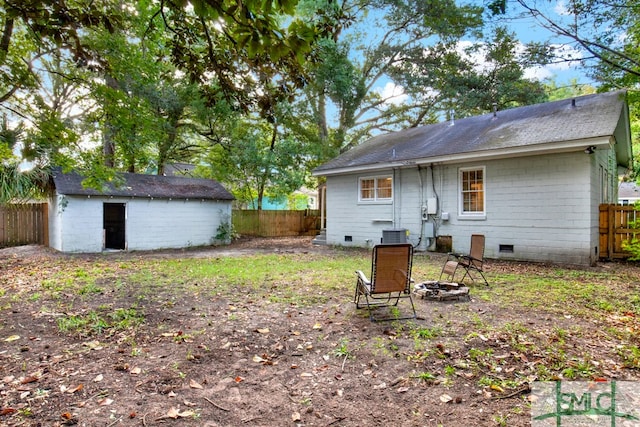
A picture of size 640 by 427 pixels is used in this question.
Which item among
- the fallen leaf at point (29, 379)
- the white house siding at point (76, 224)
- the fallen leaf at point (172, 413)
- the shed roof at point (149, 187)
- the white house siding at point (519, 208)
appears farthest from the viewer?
the shed roof at point (149, 187)

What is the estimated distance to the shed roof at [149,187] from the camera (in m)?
12.5

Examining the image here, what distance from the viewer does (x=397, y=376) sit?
3.14 metres

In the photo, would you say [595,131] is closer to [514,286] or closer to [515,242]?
[515,242]

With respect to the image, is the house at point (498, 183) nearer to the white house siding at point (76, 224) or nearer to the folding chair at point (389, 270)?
the folding chair at point (389, 270)

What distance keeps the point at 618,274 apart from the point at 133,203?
1535 centimetres

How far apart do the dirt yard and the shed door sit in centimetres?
1176

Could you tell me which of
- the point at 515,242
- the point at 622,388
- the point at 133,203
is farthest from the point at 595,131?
the point at 133,203

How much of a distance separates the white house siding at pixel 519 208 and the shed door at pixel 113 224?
11415 mm

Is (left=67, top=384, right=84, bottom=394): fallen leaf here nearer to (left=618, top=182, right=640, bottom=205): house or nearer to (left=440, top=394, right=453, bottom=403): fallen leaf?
(left=440, top=394, right=453, bottom=403): fallen leaf

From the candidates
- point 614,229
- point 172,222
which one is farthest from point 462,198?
point 172,222

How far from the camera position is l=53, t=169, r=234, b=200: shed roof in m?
12.5

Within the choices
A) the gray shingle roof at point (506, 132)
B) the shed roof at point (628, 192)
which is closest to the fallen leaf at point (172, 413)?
the gray shingle roof at point (506, 132)

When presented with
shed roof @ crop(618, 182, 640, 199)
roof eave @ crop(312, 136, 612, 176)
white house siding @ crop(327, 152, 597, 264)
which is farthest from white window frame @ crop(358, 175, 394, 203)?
shed roof @ crop(618, 182, 640, 199)

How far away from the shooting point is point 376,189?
13.2m
